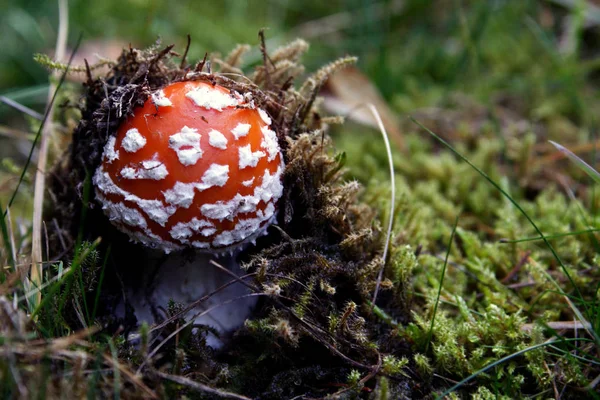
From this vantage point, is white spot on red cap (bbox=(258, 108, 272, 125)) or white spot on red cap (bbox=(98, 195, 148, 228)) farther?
white spot on red cap (bbox=(258, 108, 272, 125))

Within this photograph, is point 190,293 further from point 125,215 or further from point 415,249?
point 415,249

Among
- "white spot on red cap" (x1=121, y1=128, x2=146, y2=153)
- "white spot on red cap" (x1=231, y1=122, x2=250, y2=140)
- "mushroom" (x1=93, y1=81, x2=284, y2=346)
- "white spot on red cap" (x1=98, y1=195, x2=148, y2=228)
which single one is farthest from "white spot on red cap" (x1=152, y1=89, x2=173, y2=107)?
"white spot on red cap" (x1=98, y1=195, x2=148, y2=228)

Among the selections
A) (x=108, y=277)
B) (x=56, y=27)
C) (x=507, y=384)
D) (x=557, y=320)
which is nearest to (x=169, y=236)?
(x=108, y=277)

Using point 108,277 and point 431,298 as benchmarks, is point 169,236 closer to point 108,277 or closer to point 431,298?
point 108,277

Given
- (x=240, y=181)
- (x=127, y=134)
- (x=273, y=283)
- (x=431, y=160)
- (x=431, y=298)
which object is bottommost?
(x=431, y=298)

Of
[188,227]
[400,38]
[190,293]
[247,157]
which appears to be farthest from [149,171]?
[400,38]

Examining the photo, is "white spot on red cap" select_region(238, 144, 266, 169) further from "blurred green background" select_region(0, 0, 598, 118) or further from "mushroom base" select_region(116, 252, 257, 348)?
"blurred green background" select_region(0, 0, 598, 118)
